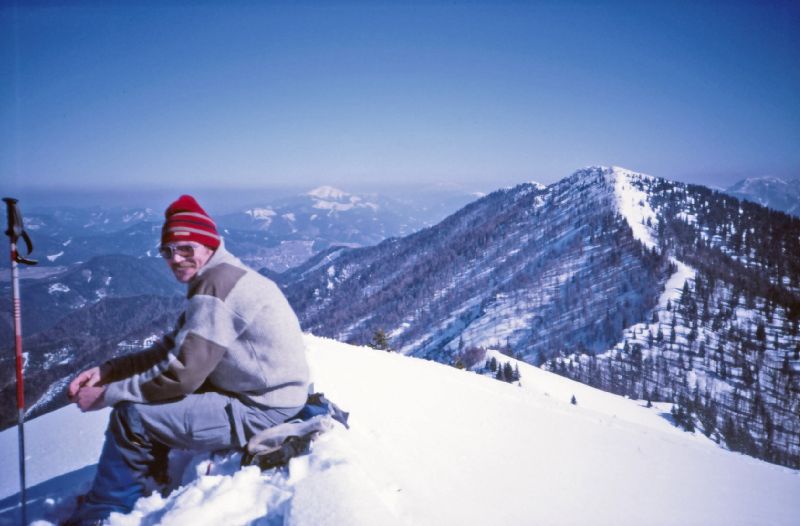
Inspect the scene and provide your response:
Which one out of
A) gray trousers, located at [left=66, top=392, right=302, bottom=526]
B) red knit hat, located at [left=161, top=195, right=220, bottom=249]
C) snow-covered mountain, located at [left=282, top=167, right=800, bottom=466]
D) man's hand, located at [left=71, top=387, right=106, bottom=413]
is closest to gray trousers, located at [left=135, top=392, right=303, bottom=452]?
gray trousers, located at [left=66, top=392, right=302, bottom=526]

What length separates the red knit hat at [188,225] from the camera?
408cm

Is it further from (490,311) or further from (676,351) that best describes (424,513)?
(490,311)

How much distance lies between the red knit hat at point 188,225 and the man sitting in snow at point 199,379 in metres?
0.01

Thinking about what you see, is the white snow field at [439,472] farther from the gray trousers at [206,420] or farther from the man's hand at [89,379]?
the man's hand at [89,379]

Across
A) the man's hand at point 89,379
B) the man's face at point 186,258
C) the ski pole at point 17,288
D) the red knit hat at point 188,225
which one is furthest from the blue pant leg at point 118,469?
the red knit hat at point 188,225

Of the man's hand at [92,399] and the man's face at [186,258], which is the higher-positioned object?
the man's face at [186,258]

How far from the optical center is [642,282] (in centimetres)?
16038

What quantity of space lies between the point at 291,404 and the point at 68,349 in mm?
242746

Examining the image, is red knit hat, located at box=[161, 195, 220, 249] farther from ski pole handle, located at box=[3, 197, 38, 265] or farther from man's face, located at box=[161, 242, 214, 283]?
ski pole handle, located at box=[3, 197, 38, 265]

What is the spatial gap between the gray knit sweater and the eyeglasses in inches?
9.6

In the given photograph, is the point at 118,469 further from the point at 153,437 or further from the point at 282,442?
the point at 282,442

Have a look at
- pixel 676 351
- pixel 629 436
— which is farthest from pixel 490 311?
pixel 629 436

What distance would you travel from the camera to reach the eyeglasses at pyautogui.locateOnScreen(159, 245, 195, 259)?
4.11 meters

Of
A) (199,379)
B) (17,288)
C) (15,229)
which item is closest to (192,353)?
(199,379)
